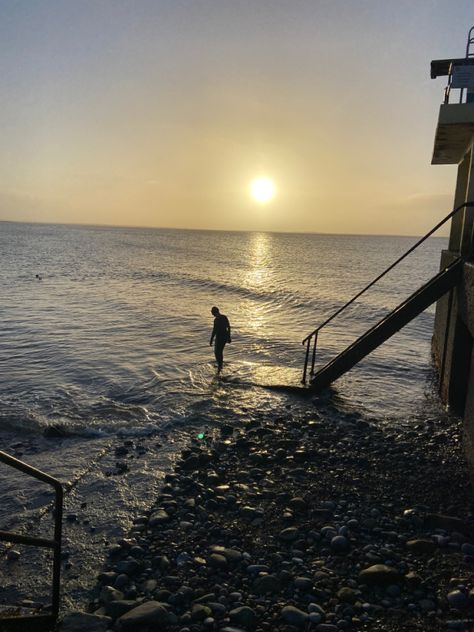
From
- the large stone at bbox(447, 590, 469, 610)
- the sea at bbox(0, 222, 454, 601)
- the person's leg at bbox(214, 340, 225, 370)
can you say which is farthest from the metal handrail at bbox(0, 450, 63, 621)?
the person's leg at bbox(214, 340, 225, 370)

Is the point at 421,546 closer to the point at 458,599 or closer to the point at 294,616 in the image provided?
the point at 458,599

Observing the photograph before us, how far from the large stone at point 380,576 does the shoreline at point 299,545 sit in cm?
1

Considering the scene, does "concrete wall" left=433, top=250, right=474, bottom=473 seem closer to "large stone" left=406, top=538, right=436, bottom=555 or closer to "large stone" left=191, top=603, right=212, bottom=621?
"large stone" left=406, top=538, right=436, bottom=555

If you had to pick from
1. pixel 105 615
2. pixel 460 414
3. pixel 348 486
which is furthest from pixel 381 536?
pixel 460 414

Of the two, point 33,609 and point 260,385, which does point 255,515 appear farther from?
point 260,385

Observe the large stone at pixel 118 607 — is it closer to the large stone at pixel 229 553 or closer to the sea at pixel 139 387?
the sea at pixel 139 387

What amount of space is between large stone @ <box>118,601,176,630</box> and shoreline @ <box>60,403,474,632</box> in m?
0.01

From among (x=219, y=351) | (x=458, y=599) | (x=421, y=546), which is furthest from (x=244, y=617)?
(x=219, y=351)

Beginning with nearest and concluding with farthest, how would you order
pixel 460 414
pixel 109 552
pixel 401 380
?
pixel 109 552 < pixel 460 414 < pixel 401 380

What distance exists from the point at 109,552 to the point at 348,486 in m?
3.92

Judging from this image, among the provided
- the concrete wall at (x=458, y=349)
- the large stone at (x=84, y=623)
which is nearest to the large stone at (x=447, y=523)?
the concrete wall at (x=458, y=349)

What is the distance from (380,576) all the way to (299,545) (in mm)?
1120

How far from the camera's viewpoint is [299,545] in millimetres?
5977

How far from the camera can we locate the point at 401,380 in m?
15.1
